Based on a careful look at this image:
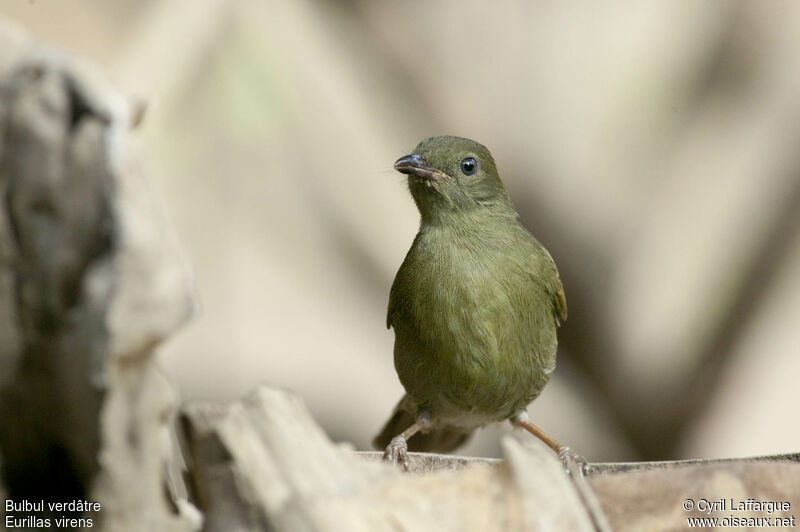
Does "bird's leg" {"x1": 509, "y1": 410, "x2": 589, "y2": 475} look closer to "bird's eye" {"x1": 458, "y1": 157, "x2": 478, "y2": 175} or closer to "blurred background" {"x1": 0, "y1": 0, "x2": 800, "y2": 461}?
"bird's eye" {"x1": 458, "y1": 157, "x2": 478, "y2": 175}

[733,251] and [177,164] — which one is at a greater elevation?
[733,251]

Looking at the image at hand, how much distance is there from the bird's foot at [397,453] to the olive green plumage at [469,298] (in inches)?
9.2

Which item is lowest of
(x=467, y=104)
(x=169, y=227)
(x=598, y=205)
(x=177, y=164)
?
(x=177, y=164)

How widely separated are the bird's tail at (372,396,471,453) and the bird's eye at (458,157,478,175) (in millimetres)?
1165

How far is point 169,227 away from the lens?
1.73 metres

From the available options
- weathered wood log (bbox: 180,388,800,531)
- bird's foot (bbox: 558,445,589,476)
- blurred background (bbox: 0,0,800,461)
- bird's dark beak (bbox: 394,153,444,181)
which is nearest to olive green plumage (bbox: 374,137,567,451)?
bird's dark beak (bbox: 394,153,444,181)

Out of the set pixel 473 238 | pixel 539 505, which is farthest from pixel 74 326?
pixel 473 238

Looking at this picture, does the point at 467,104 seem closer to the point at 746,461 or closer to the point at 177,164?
the point at 177,164

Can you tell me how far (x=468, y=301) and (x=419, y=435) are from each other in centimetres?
111

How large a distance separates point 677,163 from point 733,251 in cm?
69

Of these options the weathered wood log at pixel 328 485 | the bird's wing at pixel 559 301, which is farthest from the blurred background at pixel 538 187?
the weathered wood log at pixel 328 485

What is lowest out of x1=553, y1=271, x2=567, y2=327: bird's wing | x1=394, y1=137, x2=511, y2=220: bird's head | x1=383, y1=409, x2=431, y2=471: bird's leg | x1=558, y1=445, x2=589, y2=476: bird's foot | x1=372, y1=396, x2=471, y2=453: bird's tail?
x1=372, y1=396, x2=471, y2=453: bird's tail

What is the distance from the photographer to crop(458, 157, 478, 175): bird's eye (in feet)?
12.6

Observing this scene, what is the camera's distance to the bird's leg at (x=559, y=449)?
359 cm
